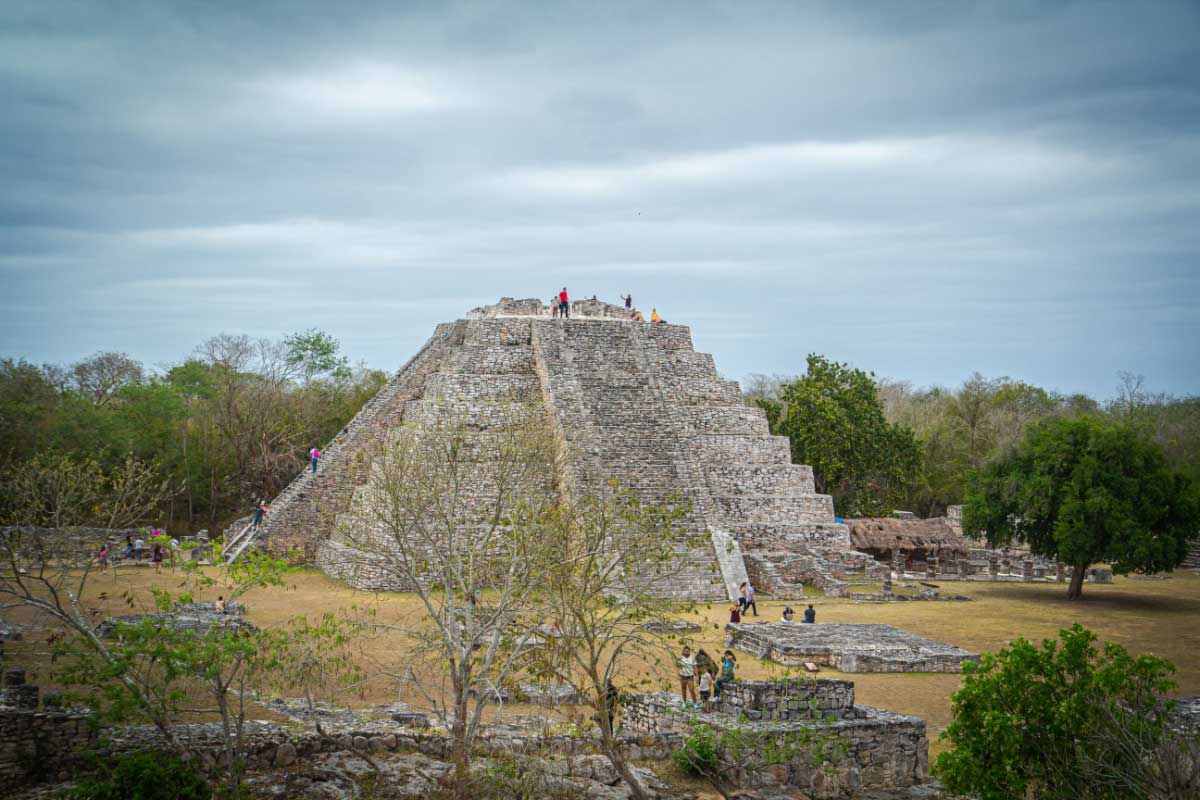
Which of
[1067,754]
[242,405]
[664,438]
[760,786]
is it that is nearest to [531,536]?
[760,786]

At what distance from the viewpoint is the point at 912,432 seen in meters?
34.5

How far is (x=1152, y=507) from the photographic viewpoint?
21266 mm

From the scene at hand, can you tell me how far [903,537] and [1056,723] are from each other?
895 inches

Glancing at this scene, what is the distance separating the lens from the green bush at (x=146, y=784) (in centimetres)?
751

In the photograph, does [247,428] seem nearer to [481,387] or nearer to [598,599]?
[481,387]

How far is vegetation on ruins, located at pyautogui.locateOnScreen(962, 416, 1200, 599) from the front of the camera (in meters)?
21.0

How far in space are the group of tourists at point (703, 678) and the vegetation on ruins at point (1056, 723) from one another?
3.49m

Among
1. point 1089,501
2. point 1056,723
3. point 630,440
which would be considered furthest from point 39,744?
point 1089,501

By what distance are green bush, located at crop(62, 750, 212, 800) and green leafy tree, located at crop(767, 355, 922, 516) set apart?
90.9 feet

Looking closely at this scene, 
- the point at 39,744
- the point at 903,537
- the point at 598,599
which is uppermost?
the point at 598,599

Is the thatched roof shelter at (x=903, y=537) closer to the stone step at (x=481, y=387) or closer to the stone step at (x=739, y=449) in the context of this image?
the stone step at (x=739, y=449)

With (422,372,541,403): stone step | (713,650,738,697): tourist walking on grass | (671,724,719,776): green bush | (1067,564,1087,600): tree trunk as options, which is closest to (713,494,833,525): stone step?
(422,372,541,403): stone step

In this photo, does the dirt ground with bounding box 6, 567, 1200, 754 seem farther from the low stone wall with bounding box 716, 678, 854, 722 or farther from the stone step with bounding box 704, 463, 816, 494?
the stone step with bounding box 704, 463, 816, 494

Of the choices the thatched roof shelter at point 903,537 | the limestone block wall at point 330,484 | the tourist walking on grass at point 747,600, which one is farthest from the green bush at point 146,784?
the thatched roof shelter at point 903,537
